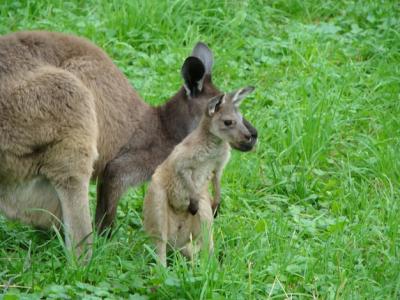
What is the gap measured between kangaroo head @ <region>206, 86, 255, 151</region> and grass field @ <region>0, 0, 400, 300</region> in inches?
23.8

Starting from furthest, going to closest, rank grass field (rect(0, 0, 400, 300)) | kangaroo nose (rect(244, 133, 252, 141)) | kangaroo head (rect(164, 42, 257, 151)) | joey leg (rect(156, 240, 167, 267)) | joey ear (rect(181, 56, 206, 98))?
kangaroo head (rect(164, 42, 257, 151))
joey ear (rect(181, 56, 206, 98))
kangaroo nose (rect(244, 133, 252, 141))
joey leg (rect(156, 240, 167, 267))
grass field (rect(0, 0, 400, 300))

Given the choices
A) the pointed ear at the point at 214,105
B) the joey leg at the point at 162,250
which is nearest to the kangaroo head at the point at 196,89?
the pointed ear at the point at 214,105

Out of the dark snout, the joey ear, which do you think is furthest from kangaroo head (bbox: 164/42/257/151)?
the dark snout

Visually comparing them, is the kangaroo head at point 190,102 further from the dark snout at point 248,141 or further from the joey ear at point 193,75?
the dark snout at point 248,141

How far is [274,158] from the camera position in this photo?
7660 millimetres

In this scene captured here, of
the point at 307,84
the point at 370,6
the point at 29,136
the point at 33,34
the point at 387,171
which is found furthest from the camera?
the point at 370,6

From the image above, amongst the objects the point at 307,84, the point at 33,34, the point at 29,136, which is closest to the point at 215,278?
the point at 29,136

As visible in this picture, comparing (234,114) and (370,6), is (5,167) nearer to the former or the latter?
(234,114)

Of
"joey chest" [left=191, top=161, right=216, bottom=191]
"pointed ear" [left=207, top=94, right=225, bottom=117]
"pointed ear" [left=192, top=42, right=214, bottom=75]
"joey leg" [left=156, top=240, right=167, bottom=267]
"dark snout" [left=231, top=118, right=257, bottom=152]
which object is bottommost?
"joey leg" [left=156, top=240, right=167, bottom=267]

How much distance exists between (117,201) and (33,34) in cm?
119

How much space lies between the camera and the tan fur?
6.07 meters

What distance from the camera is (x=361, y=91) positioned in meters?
8.71

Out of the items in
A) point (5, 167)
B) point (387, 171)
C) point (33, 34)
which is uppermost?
point (33, 34)

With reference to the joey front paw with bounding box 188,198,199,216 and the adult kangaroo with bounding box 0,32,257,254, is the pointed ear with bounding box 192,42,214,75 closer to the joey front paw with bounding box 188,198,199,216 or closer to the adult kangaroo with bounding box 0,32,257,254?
the adult kangaroo with bounding box 0,32,257,254
